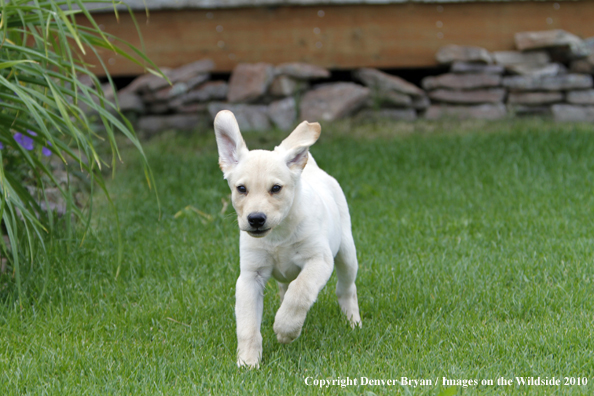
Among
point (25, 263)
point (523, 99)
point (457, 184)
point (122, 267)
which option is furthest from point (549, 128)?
point (25, 263)

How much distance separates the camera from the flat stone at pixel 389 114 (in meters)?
7.86

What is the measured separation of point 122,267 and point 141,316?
0.71 meters

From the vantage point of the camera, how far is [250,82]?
7746 millimetres

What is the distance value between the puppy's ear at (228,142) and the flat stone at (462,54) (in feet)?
18.1

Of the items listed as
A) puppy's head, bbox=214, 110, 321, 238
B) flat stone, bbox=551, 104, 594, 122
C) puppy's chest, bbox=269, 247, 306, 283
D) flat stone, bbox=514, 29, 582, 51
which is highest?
puppy's head, bbox=214, 110, 321, 238

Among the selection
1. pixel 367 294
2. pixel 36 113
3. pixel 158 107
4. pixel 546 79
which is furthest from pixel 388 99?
pixel 36 113

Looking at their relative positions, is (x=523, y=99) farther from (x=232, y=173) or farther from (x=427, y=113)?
(x=232, y=173)

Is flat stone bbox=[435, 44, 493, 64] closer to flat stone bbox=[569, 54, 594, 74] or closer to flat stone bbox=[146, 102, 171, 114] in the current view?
flat stone bbox=[569, 54, 594, 74]

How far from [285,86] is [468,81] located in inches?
83.8

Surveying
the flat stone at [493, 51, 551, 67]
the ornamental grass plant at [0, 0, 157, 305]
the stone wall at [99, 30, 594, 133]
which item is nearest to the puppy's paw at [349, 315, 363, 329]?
the ornamental grass plant at [0, 0, 157, 305]

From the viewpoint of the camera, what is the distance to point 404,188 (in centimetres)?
558

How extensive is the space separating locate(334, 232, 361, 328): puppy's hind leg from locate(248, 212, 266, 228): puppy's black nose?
0.70 m

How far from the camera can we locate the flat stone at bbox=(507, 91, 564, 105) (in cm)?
779

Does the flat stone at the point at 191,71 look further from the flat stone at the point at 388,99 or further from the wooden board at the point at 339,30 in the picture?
the flat stone at the point at 388,99
